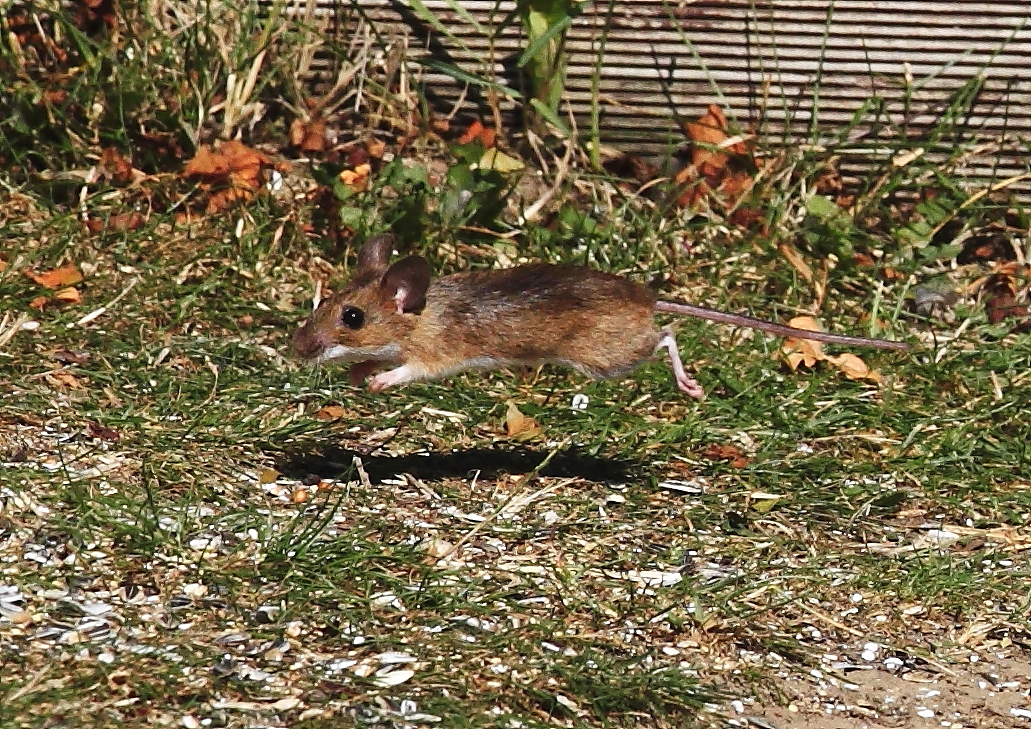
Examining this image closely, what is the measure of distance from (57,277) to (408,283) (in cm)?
165

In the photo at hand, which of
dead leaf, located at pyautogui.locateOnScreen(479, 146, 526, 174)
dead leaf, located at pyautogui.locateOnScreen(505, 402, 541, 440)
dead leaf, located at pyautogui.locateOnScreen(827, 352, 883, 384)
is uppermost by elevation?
dead leaf, located at pyautogui.locateOnScreen(479, 146, 526, 174)

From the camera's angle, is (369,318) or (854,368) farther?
(854,368)

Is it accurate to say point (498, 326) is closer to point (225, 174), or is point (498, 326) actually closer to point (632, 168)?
point (225, 174)

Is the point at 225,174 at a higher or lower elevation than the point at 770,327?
higher

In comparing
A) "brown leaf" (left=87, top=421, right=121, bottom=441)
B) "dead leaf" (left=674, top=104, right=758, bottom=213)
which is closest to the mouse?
"brown leaf" (left=87, top=421, right=121, bottom=441)

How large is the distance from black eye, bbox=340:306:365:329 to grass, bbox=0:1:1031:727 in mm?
446

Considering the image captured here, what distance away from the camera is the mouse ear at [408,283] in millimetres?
4996

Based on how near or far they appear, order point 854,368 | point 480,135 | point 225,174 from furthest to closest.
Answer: point 480,135 < point 225,174 < point 854,368

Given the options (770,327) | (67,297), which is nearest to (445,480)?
(770,327)

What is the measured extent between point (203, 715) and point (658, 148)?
393 cm

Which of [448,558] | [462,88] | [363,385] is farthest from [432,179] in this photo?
[448,558]

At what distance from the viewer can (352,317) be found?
5.08m

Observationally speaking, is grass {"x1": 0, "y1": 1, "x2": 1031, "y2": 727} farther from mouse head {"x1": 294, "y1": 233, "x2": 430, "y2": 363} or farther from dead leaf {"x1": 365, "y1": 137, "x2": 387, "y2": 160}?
mouse head {"x1": 294, "y1": 233, "x2": 430, "y2": 363}

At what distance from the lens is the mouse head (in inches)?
198
